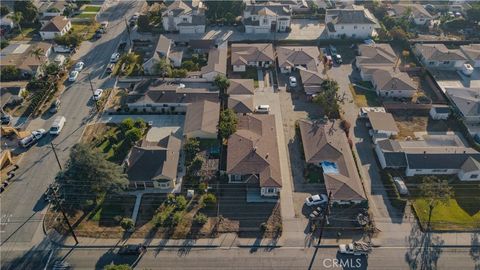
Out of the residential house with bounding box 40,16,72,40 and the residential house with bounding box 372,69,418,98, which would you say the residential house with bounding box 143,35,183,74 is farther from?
the residential house with bounding box 372,69,418,98

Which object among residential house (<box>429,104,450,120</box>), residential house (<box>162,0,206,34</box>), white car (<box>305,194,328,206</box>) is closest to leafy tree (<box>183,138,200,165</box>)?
white car (<box>305,194,328,206</box>)

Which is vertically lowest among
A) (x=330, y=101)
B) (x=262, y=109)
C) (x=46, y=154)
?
(x=46, y=154)

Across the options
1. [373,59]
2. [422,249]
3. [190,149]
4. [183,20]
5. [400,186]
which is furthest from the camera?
[183,20]

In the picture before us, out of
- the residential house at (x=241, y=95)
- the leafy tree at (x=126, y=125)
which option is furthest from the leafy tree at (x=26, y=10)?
the residential house at (x=241, y=95)

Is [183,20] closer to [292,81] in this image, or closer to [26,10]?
[292,81]

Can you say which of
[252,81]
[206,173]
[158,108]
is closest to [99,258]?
[206,173]

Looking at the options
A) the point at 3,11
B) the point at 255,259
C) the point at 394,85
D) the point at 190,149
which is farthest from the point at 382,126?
the point at 3,11
